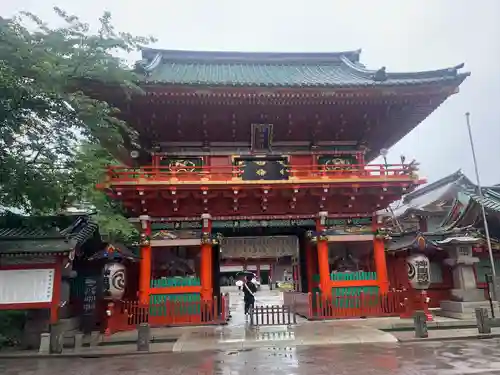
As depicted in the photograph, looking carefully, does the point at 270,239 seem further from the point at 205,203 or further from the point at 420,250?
the point at 420,250

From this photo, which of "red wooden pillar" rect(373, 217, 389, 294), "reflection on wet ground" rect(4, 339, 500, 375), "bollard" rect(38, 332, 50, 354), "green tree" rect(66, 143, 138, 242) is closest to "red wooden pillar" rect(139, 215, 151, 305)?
"green tree" rect(66, 143, 138, 242)

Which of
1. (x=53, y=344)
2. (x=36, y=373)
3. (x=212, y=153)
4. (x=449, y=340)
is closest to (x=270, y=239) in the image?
(x=212, y=153)

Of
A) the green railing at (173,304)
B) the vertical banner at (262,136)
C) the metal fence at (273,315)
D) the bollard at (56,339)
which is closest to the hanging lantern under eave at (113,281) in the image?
the green railing at (173,304)

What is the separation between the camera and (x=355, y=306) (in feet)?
50.8

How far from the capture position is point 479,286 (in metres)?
17.2

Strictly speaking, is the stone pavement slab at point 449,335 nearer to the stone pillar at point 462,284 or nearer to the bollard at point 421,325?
the bollard at point 421,325

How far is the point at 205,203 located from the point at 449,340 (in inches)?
378

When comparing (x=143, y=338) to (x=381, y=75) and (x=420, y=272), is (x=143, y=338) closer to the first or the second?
(x=420, y=272)

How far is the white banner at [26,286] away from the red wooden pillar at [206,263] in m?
5.40

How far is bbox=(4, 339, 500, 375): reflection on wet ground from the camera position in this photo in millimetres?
7977

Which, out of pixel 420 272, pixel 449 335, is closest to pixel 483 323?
pixel 449 335

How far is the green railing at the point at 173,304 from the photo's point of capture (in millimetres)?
14844

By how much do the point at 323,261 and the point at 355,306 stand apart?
7.00 feet

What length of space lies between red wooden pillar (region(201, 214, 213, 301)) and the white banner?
213 inches
